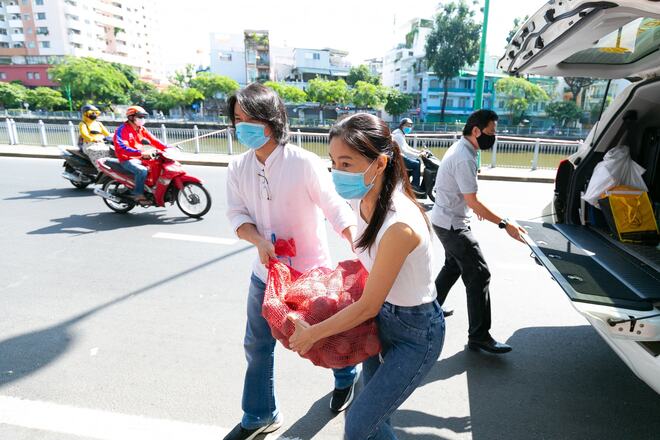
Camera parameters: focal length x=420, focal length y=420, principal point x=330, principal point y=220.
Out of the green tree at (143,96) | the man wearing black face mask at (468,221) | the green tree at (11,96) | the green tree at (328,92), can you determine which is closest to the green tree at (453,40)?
the green tree at (328,92)

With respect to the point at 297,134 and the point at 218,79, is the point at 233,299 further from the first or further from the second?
the point at 218,79

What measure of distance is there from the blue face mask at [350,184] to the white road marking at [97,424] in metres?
1.47

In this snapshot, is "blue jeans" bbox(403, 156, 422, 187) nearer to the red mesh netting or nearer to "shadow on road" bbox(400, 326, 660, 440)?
"shadow on road" bbox(400, 326, 660, 440)

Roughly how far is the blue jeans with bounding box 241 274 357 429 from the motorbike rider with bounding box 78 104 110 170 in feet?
25.0

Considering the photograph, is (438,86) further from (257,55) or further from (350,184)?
(350,184)

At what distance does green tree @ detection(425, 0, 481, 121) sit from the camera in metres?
43.7

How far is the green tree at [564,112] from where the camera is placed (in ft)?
143

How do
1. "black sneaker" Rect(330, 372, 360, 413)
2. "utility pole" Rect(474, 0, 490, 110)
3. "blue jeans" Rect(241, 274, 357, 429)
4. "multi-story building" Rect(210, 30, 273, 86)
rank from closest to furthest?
"blue jeans" Rect(241, 274, 357, 429)
"black sneaker" Rect(330, 372, 360, 413)
"utility pole" Rect(474, 0, 490, 110)
"multi-story building" Rect(210, 30, 273, 86)

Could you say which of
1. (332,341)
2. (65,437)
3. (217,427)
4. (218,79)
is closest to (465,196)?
(332,341)

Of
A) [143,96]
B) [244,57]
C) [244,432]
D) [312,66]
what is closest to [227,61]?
[244,57]

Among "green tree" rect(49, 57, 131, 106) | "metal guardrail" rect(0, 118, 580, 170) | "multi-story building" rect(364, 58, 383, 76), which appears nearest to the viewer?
"metal guardrail" rect(0, 118, 580, 170)

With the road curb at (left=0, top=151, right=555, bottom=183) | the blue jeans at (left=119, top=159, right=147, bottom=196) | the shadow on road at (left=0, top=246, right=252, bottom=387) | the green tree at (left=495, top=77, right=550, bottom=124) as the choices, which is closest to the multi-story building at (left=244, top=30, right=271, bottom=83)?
the green tree at (left=495, top=77, right=550, bottom=124)

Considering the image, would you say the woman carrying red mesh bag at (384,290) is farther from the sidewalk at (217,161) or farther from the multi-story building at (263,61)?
the multi-story building at (263,61)

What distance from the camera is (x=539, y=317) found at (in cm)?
371
